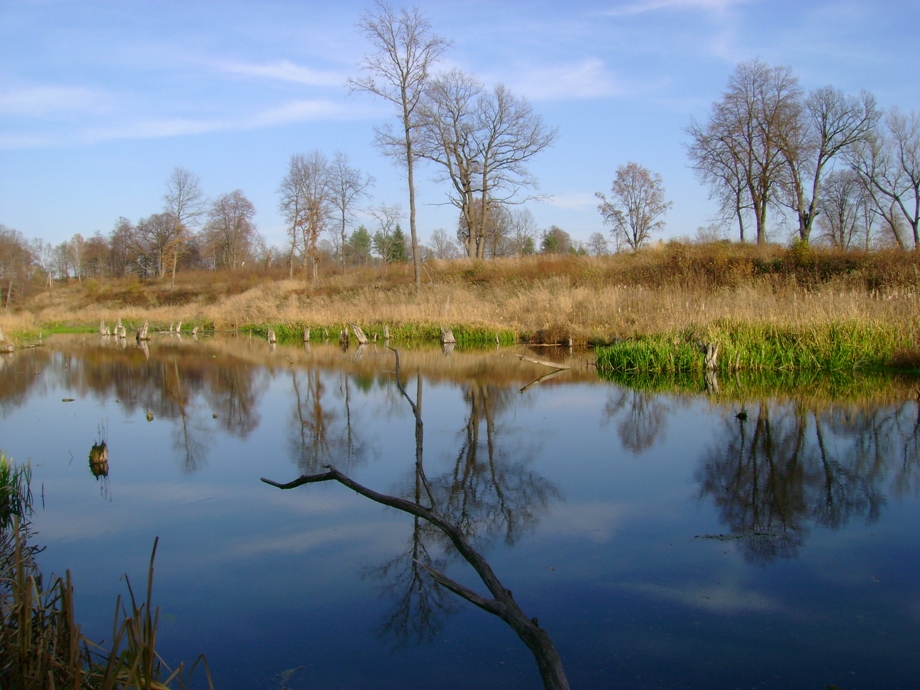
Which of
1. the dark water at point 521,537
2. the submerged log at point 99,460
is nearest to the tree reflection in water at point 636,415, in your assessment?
the dark water at point 521,537

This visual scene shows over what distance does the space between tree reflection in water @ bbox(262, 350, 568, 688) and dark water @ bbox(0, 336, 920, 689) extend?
3 cm

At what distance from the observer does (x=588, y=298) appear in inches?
728

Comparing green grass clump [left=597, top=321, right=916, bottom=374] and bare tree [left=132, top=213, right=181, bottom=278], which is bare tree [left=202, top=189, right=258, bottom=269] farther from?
→ green grass clump [left=597, top=321, right=916, bottom=374]

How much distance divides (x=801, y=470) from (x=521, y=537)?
271cm

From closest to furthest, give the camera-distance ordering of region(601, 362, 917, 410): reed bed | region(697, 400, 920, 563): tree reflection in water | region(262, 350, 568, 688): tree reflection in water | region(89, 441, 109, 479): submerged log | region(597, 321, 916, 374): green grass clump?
region(262, 350, 568, 688): tree reflection in water → region(697, 400, 920, 563): tree reflection in water → region(89, 441, 109, 479): submerged log → region(601, 362, 917, 410): reed bed → region(597, 321, 916, 374): green grass clump

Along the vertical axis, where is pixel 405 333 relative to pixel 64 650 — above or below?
above

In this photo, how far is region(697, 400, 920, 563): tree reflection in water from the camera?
4422 millimetres

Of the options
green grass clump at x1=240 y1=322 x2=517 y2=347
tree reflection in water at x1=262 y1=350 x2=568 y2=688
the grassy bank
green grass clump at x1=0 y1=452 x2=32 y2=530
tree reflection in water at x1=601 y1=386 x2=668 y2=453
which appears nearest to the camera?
tree reflection in water at x1=262 y1=350 x2=568 y2=688

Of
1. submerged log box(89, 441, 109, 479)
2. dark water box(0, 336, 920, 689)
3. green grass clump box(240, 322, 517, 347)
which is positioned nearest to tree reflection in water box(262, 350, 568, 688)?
dark water box(0, 336, 920, 689)

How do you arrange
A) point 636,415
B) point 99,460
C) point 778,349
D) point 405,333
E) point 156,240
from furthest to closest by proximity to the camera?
point 156,240
point 405,333
point 778,349
point 636,415
point 99,460

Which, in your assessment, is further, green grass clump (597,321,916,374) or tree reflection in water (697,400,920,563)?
green grass clump (597,321,916,374)

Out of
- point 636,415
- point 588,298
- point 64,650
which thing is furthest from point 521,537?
point 588,298

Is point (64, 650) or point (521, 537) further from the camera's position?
point (521, 537)

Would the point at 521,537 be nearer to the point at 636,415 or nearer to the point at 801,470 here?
the point at 801,470
